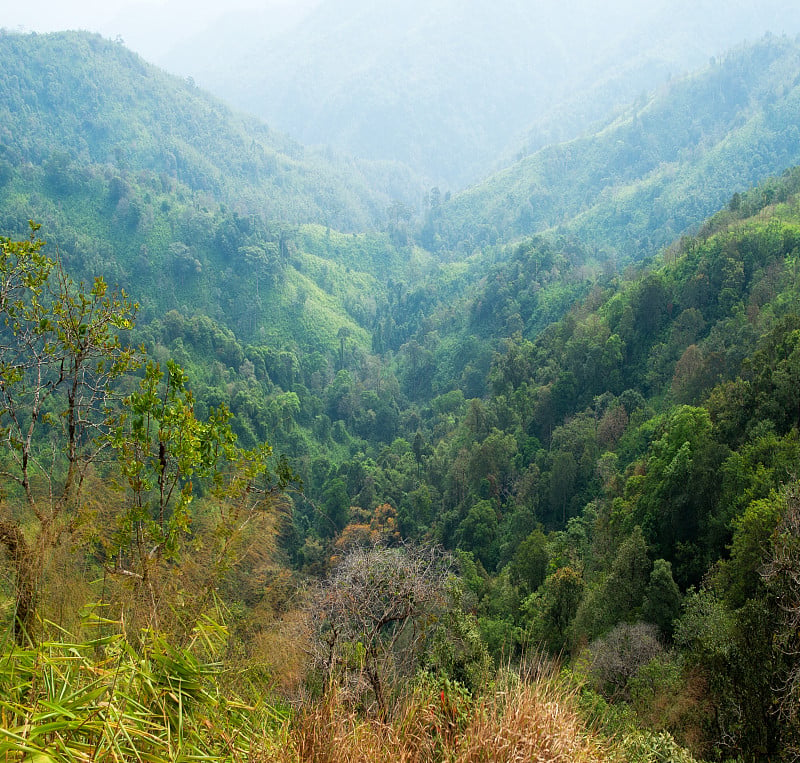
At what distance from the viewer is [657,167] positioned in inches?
5012


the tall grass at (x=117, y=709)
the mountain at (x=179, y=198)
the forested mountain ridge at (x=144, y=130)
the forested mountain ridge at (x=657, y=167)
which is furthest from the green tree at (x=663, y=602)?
the forested mountain ridge at (x=144, y=130)

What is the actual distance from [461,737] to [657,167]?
14274 cm

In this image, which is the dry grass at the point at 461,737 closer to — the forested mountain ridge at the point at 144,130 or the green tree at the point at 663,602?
the green tree at the point at 663,602

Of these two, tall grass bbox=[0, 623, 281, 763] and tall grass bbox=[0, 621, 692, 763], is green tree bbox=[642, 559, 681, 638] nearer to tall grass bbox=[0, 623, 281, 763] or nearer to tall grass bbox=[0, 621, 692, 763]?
tall grass bbox=[0, 621, 692, 763]

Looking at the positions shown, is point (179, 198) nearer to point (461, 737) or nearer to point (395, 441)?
point (395, 441)

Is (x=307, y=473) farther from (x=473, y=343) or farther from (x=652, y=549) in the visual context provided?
(x=652, y=549)

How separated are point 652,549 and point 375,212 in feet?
502

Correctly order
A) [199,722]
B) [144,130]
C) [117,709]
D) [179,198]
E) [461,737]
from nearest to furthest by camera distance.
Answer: [117,709]
[199,722]
[461,737]
[179,198]
[144,130]

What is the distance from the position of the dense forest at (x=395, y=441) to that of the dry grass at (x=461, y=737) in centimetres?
3

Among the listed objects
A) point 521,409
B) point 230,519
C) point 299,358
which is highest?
point 230,519

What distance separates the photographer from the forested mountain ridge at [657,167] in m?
106

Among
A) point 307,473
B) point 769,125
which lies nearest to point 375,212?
point 769,125

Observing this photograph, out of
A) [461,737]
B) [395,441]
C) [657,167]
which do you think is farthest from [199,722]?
[657,167]

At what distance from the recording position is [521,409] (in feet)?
160
